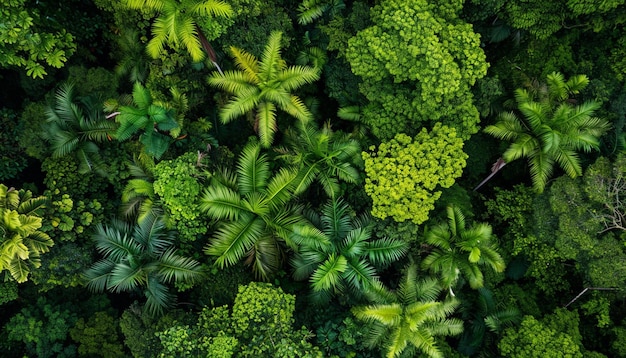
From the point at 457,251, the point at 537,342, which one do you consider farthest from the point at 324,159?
the point at 537,342

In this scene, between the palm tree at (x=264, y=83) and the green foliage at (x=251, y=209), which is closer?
the green foliage at (x=251, y=209)

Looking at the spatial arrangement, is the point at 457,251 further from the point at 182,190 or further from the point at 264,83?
the point at 182,190

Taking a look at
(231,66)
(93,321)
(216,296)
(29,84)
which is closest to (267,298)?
(216,296)

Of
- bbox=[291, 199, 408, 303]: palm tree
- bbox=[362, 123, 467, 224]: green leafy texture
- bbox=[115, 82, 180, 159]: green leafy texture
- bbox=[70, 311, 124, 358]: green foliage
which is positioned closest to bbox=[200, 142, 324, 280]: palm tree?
bbox=[291, 199, 408, 303]: palm tree

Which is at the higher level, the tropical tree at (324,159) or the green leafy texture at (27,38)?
the green leafy texture at (27,38)

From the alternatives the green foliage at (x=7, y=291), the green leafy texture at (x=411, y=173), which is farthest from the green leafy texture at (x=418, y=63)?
the green foliage at (x=7, y=291)

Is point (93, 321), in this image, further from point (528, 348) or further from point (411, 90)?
point (528, 348)

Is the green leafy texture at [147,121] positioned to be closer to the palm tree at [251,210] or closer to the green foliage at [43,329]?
the palm tree at [251,210]
